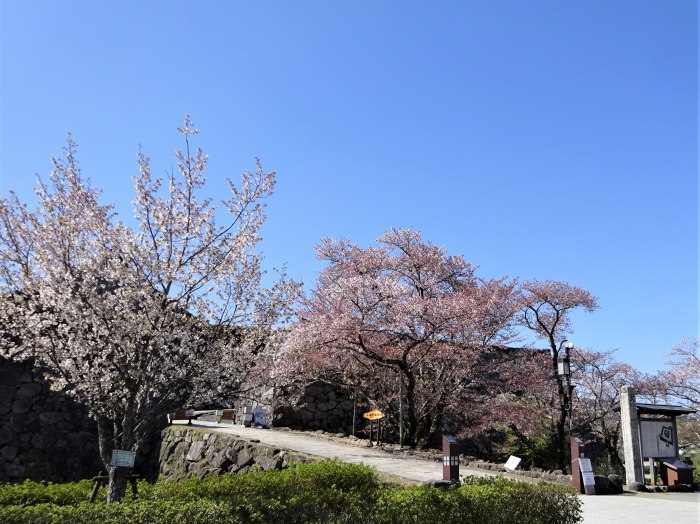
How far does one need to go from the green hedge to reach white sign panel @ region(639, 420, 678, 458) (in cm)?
662

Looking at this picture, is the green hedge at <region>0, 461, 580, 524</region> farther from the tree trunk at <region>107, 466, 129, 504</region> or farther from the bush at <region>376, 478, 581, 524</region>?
the tree trunk at <region>107, 466, 129, 504</region>

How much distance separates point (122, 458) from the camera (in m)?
6.39

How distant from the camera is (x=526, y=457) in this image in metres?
18.5

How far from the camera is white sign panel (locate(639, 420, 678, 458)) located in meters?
12.3

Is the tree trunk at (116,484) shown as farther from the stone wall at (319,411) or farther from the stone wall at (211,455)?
the stone wall at (319,411)

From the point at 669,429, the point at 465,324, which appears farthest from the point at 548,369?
the point at 669,429

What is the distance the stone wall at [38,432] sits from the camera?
1517 centimetres

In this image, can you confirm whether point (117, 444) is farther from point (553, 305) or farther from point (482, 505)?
point (553, 305)

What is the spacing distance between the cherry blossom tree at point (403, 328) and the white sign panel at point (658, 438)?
5.54 metres

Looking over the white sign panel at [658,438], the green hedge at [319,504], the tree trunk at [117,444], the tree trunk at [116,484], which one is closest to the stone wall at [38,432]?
the green hedge at [319,504]

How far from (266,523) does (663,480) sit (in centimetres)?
1146

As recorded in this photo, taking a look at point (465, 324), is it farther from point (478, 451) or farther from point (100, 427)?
point (100, 427)

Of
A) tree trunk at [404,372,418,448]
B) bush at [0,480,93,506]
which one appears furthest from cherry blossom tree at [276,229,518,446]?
bush at [0,480,93,506]

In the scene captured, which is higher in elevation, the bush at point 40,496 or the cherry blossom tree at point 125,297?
the cherry blossom tree at point 125,297
